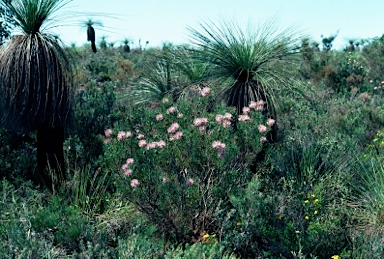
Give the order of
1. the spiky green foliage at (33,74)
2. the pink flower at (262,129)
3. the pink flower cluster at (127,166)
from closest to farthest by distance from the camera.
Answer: the pink flower cluster at (127,166), the pink flower at (262,129), the spiky green foliage at (33,74)

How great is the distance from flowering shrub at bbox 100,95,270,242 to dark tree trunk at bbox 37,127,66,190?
169 centimetres

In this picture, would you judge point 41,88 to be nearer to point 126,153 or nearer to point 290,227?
point 126,153

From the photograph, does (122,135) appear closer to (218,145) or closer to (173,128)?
(173,128)

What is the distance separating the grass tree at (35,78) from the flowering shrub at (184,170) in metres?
1.51

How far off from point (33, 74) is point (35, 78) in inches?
2.2

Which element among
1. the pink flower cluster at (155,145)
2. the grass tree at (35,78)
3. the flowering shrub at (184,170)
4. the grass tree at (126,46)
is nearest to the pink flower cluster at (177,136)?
the flowering shrub at (184,170)

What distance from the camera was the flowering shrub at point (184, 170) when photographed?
225 inches

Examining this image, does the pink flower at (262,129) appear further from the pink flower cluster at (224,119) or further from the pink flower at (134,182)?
the pink flower at (134,182)

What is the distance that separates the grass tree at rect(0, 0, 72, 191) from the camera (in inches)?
284

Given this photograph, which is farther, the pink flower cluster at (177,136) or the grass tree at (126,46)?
the grass tree at (126,46)

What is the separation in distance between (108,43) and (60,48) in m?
37.1

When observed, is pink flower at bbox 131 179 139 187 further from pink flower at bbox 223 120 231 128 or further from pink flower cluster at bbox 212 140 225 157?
pink flower at bbox 223 120 231 128

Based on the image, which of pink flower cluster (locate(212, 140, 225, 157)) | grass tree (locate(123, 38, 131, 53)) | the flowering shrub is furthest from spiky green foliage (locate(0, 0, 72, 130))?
grass tree (locate(123, 38, 131, 53))

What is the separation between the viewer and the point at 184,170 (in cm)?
613
